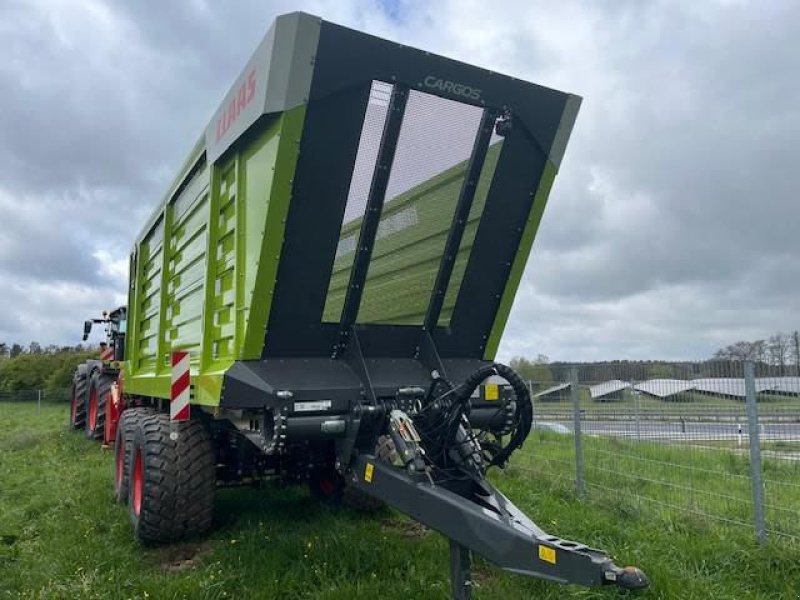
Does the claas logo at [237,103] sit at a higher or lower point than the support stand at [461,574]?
higher

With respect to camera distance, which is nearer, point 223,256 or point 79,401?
point 223,256

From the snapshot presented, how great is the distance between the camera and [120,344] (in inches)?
432

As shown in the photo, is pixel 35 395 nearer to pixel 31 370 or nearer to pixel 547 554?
pixel 31 370

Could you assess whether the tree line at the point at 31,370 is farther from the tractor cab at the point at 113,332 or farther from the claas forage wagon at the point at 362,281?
the claas forage wagon at the point at 362,281

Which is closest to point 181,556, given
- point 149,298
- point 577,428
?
point 149,298

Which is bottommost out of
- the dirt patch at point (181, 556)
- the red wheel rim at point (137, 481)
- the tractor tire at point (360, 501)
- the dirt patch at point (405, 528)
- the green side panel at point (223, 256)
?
the dirt patch at point (181, 556)

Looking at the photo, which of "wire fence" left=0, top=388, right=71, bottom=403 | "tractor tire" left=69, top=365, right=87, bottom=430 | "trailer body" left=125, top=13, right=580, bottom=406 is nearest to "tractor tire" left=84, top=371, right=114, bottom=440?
"tractor tire" left=69, top=365, right=87, bottom=430

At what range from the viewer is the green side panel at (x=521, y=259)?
455cm

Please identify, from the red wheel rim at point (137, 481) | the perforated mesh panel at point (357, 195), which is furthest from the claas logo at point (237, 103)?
the red wheel rim at point (137, 481)

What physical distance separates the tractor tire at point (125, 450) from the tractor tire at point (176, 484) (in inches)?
35.5

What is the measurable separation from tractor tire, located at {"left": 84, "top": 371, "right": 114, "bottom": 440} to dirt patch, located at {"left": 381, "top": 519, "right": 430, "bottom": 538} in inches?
267

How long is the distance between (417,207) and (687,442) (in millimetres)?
3296

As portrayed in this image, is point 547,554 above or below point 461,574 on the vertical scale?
above

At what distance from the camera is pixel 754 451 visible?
4.89 m
